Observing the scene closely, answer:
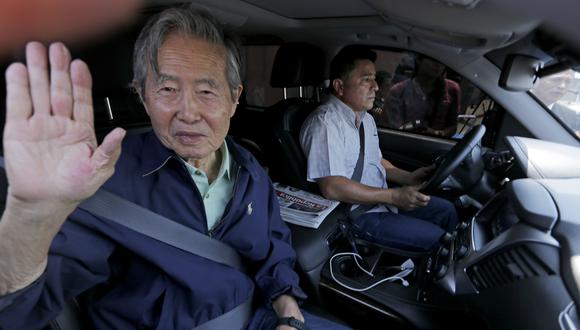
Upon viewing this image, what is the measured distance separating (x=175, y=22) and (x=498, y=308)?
1224mm

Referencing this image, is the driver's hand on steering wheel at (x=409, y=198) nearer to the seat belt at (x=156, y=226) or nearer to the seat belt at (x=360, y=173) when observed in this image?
the seat belt at (x=360, y=173)

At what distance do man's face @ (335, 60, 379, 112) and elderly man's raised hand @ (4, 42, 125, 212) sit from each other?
161cm

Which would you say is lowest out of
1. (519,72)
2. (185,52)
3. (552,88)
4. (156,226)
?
(156,226)

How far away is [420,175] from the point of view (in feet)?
7.03

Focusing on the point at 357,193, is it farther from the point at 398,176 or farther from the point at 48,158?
the point at 48,158

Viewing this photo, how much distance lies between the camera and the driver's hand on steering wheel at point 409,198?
1.73 m

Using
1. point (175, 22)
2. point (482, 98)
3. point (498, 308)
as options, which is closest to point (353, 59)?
point (482, 98)

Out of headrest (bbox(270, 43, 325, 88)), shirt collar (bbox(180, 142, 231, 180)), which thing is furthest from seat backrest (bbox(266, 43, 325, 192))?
shirt collar (bbox(180, 142, 231, 180))

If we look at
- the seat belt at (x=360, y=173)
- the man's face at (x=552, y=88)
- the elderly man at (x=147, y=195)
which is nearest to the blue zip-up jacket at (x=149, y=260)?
the elderly man at (x=147, y=195)

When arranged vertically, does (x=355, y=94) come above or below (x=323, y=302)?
above

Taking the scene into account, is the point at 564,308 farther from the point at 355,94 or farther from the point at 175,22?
the point at 355,94

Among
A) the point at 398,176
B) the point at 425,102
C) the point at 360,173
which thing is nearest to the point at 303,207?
the point at 360,173

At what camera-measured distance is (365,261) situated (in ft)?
6.06

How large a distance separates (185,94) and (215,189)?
0.31m
